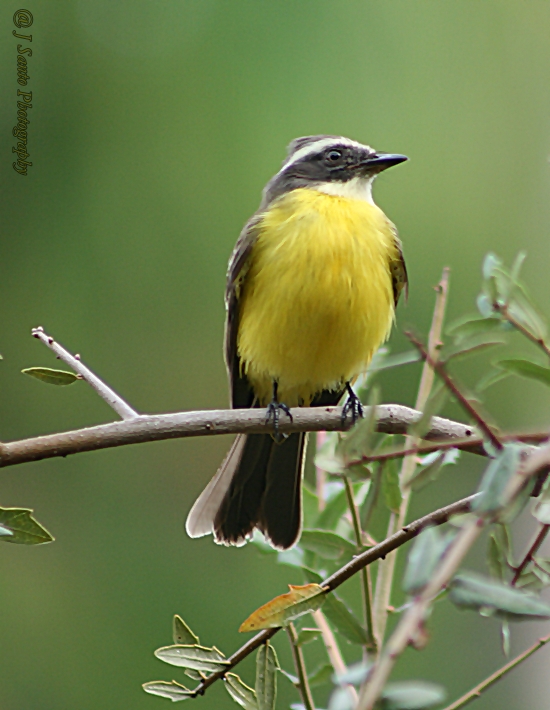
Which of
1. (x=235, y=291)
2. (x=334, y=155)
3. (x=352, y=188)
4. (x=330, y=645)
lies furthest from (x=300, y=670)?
(x=334, y=155)

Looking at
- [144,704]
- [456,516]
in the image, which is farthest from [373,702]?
[144,704]

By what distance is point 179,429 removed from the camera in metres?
1.38

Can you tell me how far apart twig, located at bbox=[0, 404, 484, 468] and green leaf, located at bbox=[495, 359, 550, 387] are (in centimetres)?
13

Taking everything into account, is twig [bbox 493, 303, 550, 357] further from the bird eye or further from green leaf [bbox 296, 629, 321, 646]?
the bird eye

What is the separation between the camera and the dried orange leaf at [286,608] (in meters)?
0.97

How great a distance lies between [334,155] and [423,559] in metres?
2.40

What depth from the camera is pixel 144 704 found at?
4.71m

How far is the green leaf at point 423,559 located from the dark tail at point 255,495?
3.71 ft

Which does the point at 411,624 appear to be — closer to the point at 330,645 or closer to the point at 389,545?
the point at 389,545

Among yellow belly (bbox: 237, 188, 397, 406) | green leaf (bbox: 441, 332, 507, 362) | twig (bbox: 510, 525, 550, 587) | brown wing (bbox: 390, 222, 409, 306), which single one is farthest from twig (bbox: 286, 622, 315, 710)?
brown wing (bbox: 390, 222, 409, 306)

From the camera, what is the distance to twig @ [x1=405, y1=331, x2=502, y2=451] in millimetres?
746

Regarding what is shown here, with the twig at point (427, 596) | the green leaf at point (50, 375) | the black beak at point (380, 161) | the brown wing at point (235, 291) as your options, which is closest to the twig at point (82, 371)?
the green leaf at point (50, 375)

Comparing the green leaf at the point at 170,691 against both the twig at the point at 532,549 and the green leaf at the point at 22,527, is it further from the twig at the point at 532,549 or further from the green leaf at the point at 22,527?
the twig at the point at 532,549

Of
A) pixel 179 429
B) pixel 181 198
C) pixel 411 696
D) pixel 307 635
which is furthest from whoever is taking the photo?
pixel 181 198
